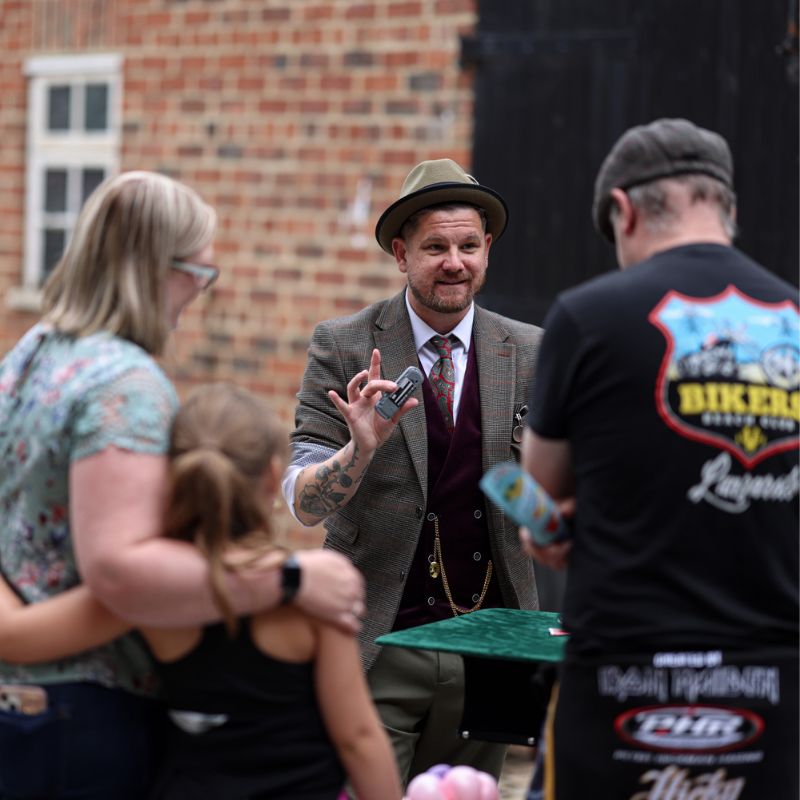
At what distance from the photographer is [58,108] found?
9398mm

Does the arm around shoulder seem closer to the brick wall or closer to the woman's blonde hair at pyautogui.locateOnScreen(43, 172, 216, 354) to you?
the woman's blonde hair at pyautogui.locateOnScreen(43, 172, 216, 354)

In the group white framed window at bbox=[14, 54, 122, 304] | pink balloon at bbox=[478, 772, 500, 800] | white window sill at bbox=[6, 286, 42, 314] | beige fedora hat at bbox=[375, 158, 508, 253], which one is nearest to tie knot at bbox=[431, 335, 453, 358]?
beige fedora hat at bbox=[375, 158, 508, 253]

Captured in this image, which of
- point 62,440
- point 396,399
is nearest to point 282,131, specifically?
point 396,399

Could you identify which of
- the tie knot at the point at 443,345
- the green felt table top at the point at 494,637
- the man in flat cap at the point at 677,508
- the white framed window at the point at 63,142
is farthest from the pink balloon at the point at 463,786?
the white framed window at the point at 63,142

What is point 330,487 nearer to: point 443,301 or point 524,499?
point 443,301

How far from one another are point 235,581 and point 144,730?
1.31ft

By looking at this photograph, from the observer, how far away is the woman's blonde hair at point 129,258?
109 inches

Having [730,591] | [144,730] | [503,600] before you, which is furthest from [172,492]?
[503,600]

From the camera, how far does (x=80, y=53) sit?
916cm

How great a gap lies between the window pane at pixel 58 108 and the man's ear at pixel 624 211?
23.4 ft

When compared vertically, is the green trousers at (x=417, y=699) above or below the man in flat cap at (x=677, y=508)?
below

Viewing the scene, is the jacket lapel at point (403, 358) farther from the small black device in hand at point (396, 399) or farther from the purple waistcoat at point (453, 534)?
the small black device in hand at point (396, 399)

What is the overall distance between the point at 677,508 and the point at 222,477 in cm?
83

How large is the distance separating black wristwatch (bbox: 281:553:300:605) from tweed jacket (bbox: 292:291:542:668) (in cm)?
119
